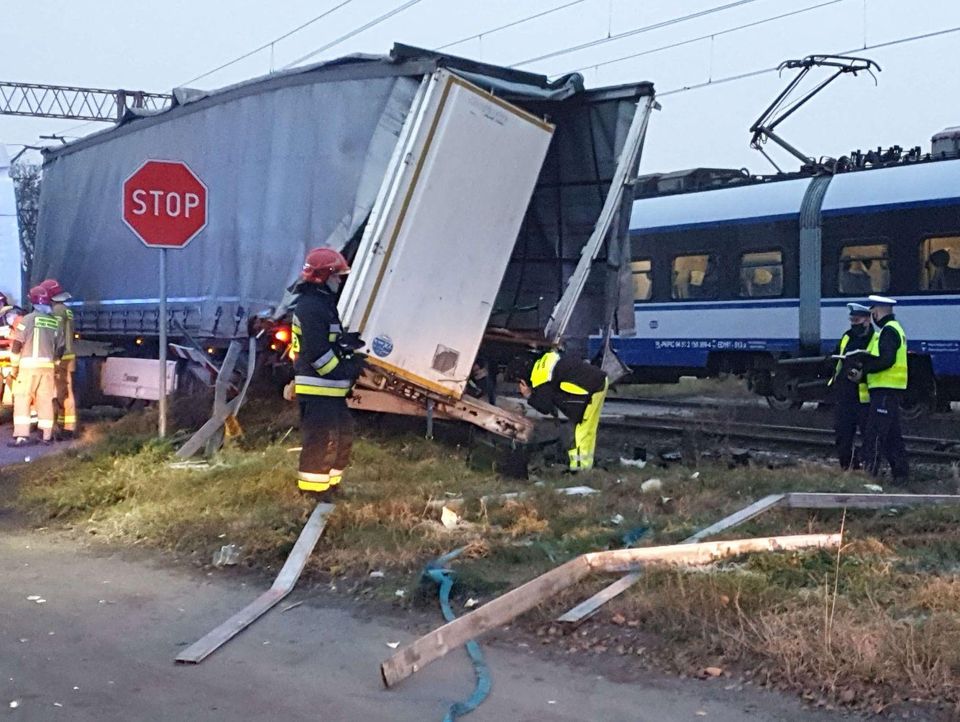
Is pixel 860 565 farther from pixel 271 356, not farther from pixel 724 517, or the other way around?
pixel 271 356

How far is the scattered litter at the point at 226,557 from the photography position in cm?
669

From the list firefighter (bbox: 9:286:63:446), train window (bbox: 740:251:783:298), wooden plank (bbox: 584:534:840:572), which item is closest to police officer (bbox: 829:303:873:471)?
wooden plank (bbox: 584:534:840:572)

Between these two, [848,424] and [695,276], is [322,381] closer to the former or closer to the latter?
[848,424]

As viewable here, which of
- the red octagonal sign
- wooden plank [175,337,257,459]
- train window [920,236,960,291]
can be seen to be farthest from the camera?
train window [920,236,960,291]

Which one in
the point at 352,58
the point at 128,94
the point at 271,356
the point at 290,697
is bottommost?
the point at 290,697

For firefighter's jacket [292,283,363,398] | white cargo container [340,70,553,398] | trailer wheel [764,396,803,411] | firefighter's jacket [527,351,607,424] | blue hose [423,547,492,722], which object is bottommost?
blue hose [423,547,492,722]

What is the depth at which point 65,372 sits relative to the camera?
40.9 ft

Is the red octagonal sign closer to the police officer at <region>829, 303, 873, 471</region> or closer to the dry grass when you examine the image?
the dry grass

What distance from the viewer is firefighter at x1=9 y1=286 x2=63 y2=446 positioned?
11.7 metres

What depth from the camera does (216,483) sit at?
815 centimetres

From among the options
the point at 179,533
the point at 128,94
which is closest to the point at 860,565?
the point at 179,533

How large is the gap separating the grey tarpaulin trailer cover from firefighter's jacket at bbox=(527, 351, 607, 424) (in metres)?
0.77

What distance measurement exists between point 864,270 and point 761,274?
1.69m

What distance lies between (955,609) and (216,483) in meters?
4.98
